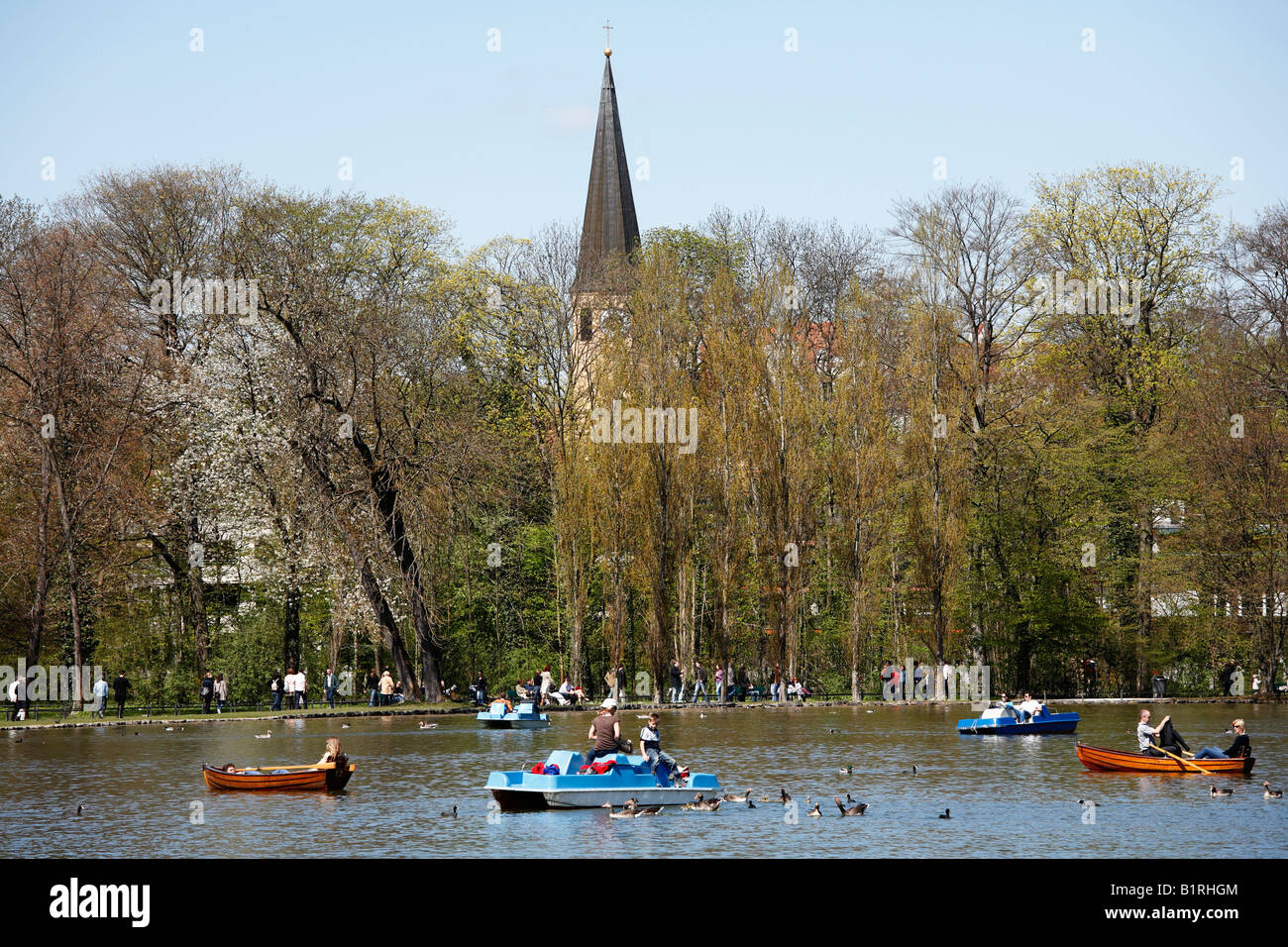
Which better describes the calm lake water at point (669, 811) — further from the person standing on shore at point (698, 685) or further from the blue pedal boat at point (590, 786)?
the person standing on shore at point (698, 685)

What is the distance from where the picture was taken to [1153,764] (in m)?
29.6

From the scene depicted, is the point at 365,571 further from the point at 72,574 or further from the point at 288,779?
the point at 288,779

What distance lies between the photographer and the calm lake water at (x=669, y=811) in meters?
20.7

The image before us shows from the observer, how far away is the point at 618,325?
5575cm

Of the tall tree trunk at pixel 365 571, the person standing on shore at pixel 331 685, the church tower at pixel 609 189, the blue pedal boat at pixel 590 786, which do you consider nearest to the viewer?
the blue pedal boat at pixel 590 786

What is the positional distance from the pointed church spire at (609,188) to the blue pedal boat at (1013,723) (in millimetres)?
44835

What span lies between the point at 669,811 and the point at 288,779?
7.09 meters

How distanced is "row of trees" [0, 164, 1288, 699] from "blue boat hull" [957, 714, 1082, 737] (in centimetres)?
1367

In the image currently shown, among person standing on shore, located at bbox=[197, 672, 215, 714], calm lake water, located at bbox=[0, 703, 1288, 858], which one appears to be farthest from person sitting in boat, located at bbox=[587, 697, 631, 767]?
person standing on shore, located at bbox=[197, 672, 215, 714]

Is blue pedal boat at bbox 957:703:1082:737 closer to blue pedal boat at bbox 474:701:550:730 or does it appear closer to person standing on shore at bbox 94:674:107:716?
blue pedal boat at bbox 474:701:550:730

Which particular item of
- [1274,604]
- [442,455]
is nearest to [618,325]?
[442,455]

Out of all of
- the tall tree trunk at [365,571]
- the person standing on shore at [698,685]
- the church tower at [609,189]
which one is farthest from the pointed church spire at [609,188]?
the tall tree trunk at [365,571]
